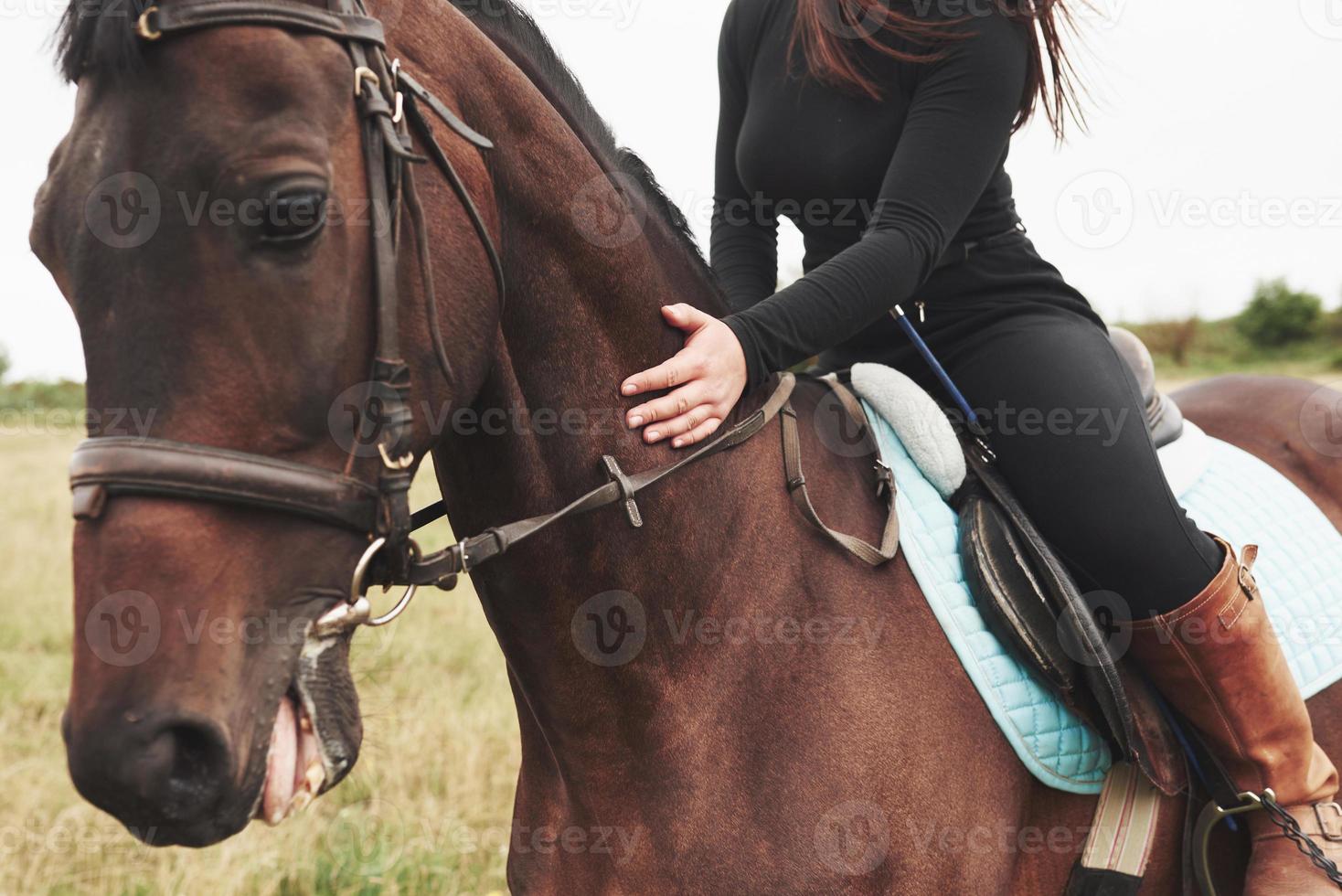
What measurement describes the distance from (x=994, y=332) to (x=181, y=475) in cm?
180

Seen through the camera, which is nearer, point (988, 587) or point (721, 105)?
point (988, 587)

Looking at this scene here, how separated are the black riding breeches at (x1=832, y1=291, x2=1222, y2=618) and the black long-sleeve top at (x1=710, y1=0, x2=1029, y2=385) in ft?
0.85

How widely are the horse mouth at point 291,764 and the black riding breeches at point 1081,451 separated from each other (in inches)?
63.3

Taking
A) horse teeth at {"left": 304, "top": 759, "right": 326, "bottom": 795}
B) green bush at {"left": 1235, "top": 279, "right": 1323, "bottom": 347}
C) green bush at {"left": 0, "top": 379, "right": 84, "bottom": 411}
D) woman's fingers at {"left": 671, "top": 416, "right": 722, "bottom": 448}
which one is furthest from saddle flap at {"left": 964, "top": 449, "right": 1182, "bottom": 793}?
green bush at {"left": 0, "top": 379, "right": 84, "bottom": 411}

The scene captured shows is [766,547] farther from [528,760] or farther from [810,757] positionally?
[528,760]

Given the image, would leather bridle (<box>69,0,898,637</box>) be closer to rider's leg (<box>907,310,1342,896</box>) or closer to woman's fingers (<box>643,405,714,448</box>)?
woman's fingers (<box>643,405,714,448</box>)

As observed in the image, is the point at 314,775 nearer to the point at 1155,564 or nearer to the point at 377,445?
the point at 377,445

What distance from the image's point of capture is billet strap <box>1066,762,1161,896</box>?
7.36 ft

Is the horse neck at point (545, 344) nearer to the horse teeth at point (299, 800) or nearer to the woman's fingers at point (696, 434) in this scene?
the woman's fingers at point (696, 434)

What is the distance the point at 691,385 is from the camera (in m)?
1.96

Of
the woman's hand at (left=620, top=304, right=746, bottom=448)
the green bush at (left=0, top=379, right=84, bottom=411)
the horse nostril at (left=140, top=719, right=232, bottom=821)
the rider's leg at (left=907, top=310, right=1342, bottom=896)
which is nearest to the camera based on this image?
the horse nostril at (left=140, top=719, right=232, bottom=821)

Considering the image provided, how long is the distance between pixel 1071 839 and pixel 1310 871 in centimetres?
52

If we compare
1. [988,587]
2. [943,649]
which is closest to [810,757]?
[943,649]

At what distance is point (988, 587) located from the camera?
2.15m
